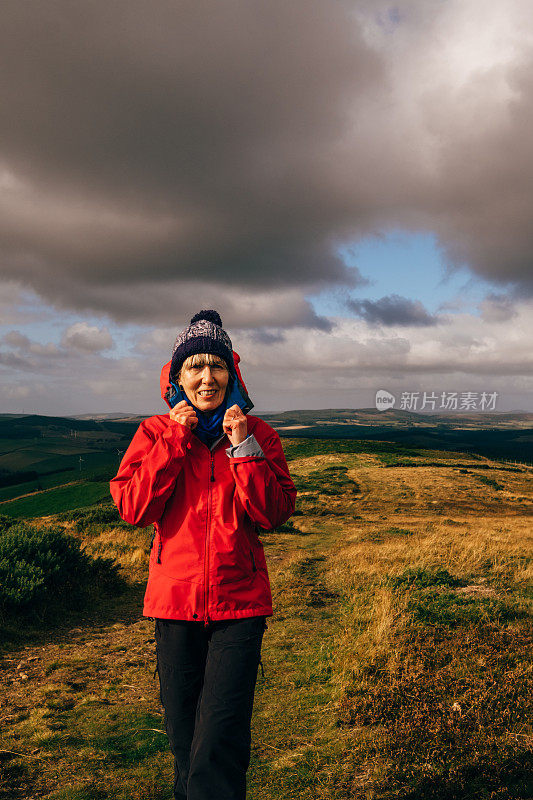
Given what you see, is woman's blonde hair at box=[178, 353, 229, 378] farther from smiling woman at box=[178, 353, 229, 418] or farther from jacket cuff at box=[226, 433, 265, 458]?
jacket cuff at box=[226, 433, 265, 458]

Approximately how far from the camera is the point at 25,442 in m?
137

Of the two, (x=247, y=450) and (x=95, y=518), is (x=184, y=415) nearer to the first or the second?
(x=247, y=450)

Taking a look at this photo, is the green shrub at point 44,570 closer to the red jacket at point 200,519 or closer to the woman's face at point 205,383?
the red jacket at point 200,519

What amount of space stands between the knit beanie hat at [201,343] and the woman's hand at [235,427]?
46cm

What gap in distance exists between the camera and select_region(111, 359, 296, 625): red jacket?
2652 mm

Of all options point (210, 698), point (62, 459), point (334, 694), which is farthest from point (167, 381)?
point (62, 459)

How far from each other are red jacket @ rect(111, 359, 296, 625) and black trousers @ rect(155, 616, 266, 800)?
135mm

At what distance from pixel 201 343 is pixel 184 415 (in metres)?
0.55

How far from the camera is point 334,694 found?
5.14 m

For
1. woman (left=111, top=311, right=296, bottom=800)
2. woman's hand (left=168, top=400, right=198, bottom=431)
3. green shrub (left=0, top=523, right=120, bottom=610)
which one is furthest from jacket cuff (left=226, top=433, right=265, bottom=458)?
green shrub (left=0, top=523, right=120, bottom=610)

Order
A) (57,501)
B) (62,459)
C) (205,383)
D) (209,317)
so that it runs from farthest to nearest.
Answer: (62,459), (57,501), (209,317), (205,383)

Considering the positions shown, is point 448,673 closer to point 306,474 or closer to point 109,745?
point 109,745

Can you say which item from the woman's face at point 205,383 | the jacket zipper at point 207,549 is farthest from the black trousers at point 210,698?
the woman's face at point 205,383

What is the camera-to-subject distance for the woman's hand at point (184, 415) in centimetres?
286
